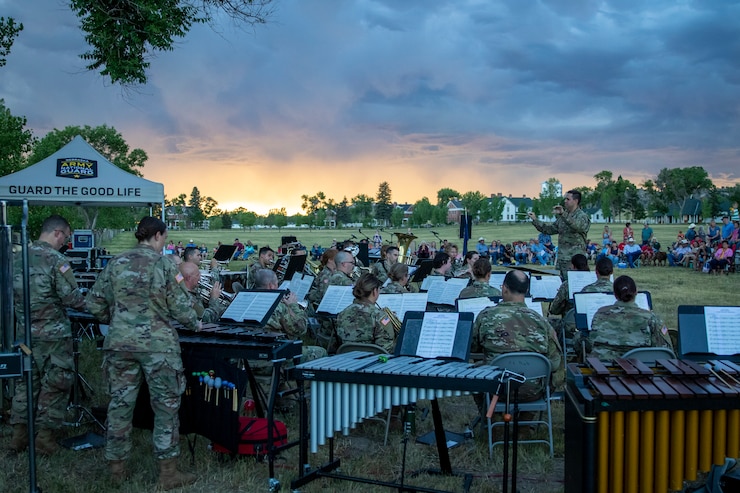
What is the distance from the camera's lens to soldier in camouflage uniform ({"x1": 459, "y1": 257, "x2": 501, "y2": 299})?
948 centimetres

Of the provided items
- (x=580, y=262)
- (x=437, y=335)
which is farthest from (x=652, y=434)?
(x=580, y=262)

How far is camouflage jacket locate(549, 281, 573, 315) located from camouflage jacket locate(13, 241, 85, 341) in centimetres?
692

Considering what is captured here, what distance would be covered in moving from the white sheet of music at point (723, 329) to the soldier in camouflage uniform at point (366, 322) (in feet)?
11.5

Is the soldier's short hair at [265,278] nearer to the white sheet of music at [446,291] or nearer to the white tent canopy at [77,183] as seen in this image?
the white sheet of music at [446,291]

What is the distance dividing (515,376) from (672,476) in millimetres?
1238

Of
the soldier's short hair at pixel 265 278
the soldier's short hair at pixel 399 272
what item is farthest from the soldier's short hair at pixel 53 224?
the soldier's short hair at pixel 399 272

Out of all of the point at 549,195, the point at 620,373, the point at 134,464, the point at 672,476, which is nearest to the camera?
the point at 672,476

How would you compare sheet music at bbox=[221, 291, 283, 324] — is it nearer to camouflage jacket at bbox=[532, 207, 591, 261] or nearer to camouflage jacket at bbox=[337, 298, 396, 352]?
camouflage jacket at bbox=[337, 298, 396, 352]

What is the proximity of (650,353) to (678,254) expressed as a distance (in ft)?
87.8

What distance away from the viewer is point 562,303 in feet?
32.1

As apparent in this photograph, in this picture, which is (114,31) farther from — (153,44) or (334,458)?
(334,458)

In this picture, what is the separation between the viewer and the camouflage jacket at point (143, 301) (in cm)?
546

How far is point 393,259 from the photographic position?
15148 millimetres

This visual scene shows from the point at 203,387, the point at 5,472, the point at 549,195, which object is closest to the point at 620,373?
the point at 203,387
